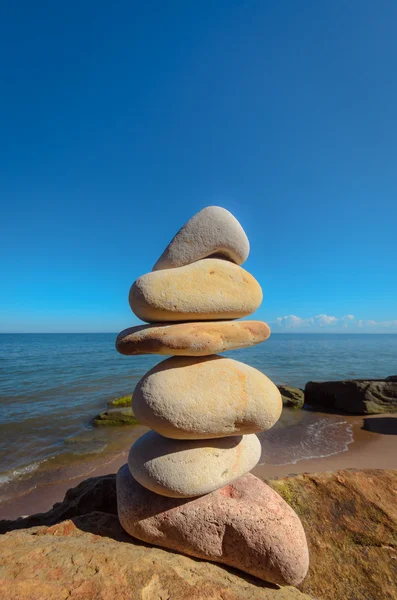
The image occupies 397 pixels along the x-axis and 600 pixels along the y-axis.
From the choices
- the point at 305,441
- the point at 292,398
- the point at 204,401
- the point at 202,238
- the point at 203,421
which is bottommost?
the point at 305,441

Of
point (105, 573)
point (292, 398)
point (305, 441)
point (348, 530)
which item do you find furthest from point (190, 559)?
point (292, 398)

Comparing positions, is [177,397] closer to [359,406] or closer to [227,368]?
[227,368]

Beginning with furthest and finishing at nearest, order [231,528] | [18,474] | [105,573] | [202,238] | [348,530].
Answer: [18,474]
[202,238]
[348,530]
[231,528]
[105,573]

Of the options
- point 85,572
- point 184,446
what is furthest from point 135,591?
point 184,446

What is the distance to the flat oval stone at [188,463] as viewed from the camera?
260cm

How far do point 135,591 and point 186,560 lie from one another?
78cm

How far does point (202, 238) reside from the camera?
3.05 m

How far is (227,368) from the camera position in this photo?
2.87 metres

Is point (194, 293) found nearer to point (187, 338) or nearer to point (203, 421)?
point (187, 338)

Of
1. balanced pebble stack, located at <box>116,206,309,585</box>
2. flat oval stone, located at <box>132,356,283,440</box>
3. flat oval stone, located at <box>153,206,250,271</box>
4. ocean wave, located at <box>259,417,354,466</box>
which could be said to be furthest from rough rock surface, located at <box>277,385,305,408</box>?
flat oval stone, located at <box>153,206,250,271</box>

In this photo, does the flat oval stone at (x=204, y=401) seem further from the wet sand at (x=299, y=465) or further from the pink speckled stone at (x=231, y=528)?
the wet sand at (x=299, y=465)

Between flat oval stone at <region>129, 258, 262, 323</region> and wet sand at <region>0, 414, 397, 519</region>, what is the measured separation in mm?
3537

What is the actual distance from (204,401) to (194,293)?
1.02 meters

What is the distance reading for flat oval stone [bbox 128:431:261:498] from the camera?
8.53 feet
